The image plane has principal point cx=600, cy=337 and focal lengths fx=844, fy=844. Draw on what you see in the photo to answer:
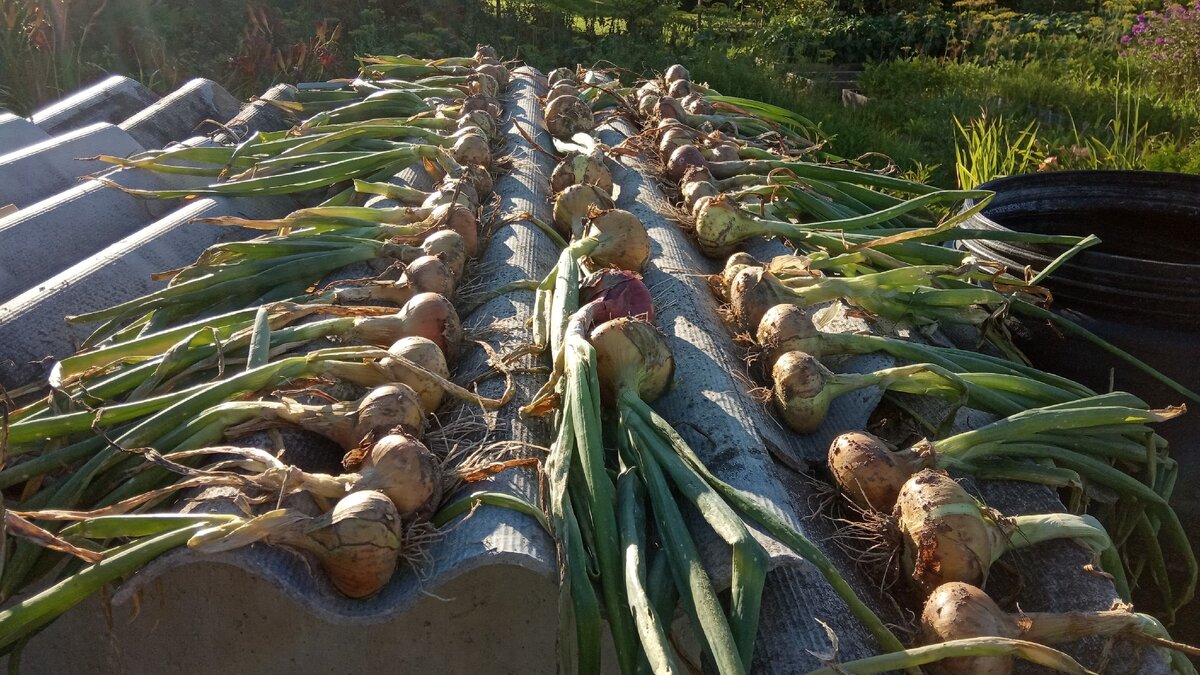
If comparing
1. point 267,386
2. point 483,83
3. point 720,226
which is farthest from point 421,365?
point 483,83

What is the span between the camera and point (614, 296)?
1.83 meters

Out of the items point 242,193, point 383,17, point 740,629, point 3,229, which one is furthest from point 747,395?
point 383,17

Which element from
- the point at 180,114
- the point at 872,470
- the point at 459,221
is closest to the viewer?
the point at 872,470

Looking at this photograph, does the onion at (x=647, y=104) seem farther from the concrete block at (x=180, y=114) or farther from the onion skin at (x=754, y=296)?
the onion skin at (x=754, y=296)

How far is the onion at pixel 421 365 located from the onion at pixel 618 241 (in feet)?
2.10

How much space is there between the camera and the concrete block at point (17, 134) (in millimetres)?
3094

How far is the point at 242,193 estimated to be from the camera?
2.42 m

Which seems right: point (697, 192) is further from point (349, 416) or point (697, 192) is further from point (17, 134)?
point (17, 134)

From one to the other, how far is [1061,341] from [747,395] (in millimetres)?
972

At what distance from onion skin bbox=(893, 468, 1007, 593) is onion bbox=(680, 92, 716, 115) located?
2800 millimetres

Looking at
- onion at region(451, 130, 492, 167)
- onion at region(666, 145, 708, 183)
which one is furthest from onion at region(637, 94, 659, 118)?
onion at region(451, 130, 492, 167)

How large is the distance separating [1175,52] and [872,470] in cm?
734

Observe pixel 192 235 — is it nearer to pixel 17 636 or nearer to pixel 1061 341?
pixel 17 636

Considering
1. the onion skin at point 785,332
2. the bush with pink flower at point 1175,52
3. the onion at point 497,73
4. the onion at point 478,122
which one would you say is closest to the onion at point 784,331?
the onion skin at point 785,332
